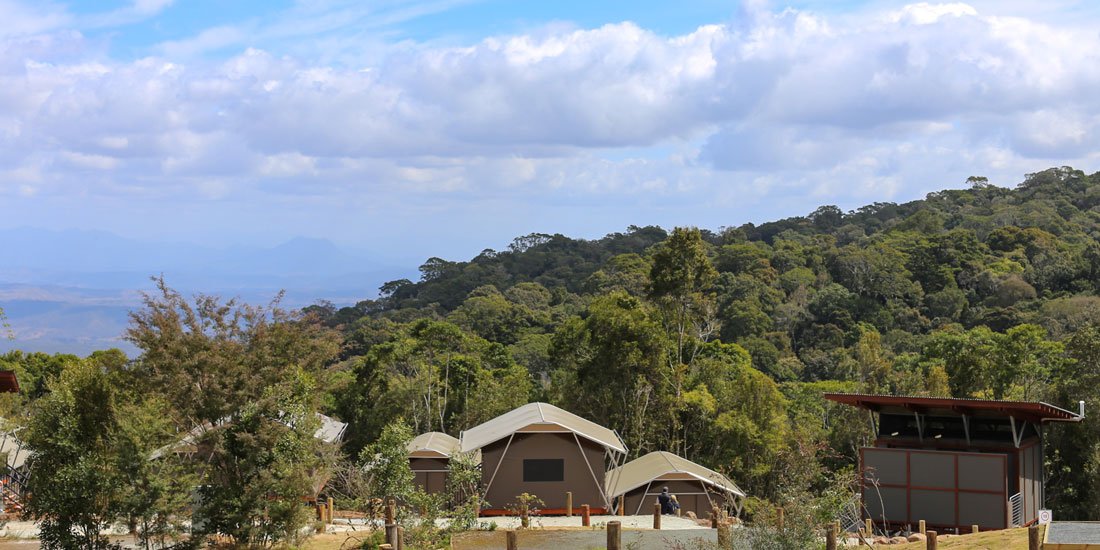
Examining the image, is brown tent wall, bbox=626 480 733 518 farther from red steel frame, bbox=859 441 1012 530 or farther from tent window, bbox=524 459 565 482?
red steel frame, bbox=859 441 1012 530

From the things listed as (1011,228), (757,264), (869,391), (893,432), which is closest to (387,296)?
(757,264)

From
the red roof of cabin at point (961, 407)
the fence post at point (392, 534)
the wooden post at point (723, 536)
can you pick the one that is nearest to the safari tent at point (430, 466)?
the red roof of cabin at point (961, 407)

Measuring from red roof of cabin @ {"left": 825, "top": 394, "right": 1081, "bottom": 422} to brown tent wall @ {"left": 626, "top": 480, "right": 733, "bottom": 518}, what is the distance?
210 inches

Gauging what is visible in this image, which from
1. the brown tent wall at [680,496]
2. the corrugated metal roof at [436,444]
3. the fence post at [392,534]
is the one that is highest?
the corrugated metal roof at [436,444]

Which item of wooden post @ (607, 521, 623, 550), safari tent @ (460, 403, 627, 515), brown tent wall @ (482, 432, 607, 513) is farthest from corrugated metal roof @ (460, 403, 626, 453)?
wooden post @ (607, 521, 623, 550)

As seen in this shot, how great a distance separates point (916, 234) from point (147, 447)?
9095 cm

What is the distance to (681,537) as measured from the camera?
2023cm

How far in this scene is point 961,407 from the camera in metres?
24.8

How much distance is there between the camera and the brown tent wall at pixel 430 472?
3141 centimetres

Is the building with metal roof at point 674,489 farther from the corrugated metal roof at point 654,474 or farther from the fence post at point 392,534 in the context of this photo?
the fence post at point 392,534

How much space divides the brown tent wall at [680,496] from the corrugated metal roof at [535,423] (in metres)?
1.61

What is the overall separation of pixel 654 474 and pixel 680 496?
96 cm

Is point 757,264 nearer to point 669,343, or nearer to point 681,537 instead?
point 669,343

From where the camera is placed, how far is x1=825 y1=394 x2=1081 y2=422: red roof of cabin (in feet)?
78.2
